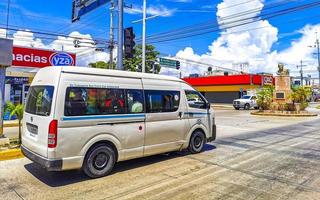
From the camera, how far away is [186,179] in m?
5.84

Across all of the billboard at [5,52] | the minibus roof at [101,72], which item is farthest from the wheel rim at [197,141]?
the billboard at [5,52]

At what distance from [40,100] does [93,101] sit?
110 centimetres

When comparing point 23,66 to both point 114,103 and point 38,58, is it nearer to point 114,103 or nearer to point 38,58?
point 38,58

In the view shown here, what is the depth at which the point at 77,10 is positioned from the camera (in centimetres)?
1503

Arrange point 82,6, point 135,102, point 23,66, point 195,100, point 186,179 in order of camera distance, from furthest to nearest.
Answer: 1. point 23,66
2. point 82,6
3. point 195,100
4. point 135,102
5. point 186,179

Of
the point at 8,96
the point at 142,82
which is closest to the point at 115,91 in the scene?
the point at 142,82

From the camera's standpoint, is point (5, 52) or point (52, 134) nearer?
point (52, 134)

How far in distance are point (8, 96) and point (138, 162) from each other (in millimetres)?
14675

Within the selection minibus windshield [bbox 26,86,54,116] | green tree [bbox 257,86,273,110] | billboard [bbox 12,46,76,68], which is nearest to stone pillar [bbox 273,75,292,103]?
green tree [bbox 257,86,273,110]

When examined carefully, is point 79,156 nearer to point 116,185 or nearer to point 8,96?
point 116,185

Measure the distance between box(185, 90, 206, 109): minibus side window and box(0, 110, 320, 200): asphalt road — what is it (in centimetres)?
145

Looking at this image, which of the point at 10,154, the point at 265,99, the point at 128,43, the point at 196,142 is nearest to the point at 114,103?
the point at 196,142

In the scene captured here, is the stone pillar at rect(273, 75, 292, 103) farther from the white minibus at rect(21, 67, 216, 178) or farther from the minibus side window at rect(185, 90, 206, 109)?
the white minibus at rect(21, 67, 216, 178)

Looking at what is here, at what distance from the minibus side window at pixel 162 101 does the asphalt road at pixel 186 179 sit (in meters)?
1.38
